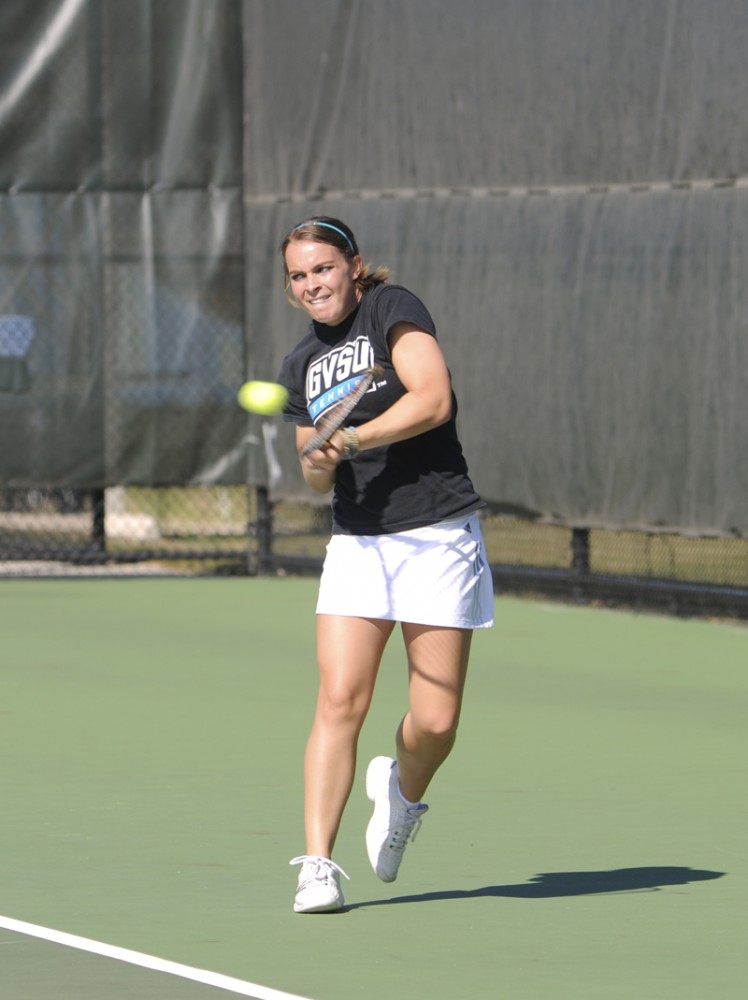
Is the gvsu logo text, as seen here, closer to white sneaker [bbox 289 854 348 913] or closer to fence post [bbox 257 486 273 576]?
white sneaker [bbox 289 854 348 913]

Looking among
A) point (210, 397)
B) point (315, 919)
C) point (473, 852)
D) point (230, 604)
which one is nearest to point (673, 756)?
point (473, 852)

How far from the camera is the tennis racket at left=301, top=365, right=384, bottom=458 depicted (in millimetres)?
5145

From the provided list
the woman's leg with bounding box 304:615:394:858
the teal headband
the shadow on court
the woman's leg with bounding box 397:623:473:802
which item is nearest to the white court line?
the woman's leg with bounding box 304:615:394:858

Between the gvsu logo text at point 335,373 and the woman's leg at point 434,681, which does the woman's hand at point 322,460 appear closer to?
the gvsu logo text at point 335,373

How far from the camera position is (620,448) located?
1149cm

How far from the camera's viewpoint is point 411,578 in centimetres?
530

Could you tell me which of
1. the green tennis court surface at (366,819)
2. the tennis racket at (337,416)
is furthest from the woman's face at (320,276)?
the green tennis court surface at (366,819)

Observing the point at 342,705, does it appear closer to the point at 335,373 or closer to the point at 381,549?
the point at 381,549

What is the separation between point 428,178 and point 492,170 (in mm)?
522

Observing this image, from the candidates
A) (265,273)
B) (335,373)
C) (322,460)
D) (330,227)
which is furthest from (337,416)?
(265,273)

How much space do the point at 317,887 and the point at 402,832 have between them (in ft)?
1.21

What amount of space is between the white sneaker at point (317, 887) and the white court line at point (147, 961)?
47 cm

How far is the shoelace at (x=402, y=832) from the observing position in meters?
5.42

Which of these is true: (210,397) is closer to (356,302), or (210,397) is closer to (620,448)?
(620,448)
